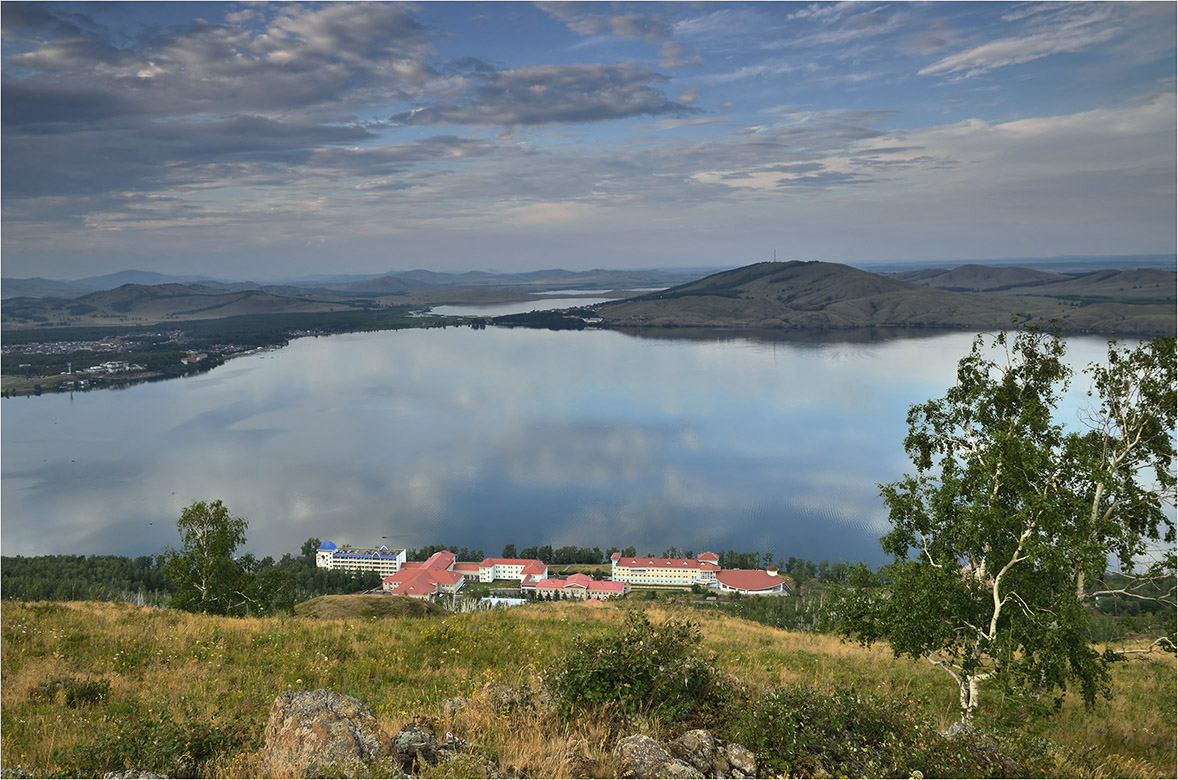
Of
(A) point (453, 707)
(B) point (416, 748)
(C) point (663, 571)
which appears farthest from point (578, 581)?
(B) point (416, 748)

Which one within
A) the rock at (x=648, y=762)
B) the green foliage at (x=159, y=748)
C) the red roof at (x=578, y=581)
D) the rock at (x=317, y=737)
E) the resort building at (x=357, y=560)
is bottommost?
the red roof at (x=578, y=581)

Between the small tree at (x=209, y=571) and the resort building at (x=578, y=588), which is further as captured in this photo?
the resort building at (x=578, y=588)

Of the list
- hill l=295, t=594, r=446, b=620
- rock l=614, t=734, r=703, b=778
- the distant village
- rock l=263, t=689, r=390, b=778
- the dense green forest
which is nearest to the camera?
rock l=263, t=689, r=390, b=778

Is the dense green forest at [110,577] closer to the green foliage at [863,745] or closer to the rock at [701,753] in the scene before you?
the rock at [701,753]

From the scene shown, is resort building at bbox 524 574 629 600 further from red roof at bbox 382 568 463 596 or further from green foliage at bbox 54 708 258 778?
green foliage at bbox 54 708 258 778

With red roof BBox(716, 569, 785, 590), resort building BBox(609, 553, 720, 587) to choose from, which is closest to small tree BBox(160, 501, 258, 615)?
resort building BBox(609, 553, 720, 587)

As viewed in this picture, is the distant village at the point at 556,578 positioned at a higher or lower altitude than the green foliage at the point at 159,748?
lower

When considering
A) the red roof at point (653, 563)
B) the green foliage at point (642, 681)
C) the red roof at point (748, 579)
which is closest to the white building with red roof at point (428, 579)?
the red roof at point (653, 563)
